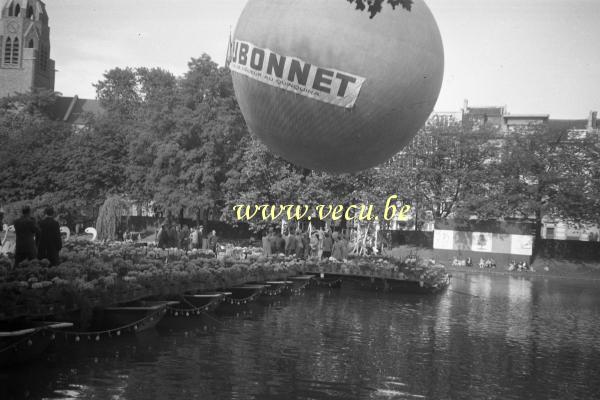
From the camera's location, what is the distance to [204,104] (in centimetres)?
5078

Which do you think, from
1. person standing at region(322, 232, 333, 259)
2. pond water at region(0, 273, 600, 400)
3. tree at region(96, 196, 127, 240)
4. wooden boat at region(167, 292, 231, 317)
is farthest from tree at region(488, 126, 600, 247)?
wooden boat at region(167, 292, 231, 317)

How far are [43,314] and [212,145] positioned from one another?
40310 millimetres

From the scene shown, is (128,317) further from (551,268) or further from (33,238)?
(551,268)

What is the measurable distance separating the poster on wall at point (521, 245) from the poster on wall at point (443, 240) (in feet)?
15.6

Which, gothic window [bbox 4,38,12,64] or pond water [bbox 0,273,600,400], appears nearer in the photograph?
pond water [bbox 0,273,600,400]

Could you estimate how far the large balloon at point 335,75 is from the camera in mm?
8531

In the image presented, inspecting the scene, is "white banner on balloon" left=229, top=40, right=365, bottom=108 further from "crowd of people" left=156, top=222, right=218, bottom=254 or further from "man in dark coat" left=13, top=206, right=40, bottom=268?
"crowd of people" left=156, top=222, right=218, bottom=254

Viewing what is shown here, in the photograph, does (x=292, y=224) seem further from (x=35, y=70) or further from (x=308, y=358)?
(x=35, y=70)

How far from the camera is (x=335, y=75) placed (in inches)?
333

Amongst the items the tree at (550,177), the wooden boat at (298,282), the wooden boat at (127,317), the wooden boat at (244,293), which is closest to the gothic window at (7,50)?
the tree at (550,177)

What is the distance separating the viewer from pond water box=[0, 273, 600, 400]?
8930 mm

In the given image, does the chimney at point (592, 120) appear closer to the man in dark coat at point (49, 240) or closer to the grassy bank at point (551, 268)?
the grassy bank at point (551, 268)

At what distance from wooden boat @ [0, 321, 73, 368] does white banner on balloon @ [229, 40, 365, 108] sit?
4853 millimetres

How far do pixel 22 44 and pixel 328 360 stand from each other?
95.8 metres
